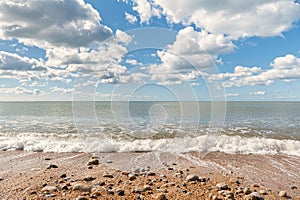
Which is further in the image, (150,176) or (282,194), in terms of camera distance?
(150,176)

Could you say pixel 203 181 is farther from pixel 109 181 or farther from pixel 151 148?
pixel 151 148

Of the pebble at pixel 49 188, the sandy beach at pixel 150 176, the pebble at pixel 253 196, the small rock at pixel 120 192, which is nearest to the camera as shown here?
the pebble at pixel 253 196

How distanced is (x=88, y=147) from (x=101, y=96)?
2.54 m

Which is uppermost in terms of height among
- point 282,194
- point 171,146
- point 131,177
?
point 131,177

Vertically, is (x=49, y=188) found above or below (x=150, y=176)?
above

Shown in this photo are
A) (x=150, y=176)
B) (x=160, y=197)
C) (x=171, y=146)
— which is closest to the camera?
(x=160, y=197)

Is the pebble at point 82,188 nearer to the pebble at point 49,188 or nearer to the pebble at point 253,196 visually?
the pebble at point 49,188

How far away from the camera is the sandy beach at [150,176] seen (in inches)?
178

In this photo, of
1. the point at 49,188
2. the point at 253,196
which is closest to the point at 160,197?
the point at 253,196

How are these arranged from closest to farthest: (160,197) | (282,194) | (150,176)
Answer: (160,197)
(282,194)
(150,176)

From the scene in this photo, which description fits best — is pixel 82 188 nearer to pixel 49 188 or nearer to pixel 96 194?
pixel 96 194

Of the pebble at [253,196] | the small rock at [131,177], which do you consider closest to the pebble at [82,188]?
the small rock at [131,177]

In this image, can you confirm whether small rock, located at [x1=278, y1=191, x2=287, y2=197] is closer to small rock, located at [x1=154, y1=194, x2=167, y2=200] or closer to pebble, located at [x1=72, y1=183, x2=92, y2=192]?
Result: small rock, located at [x1=154, y1=194, x2=167, y2=200]

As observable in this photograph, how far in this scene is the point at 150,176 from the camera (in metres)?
5.78
